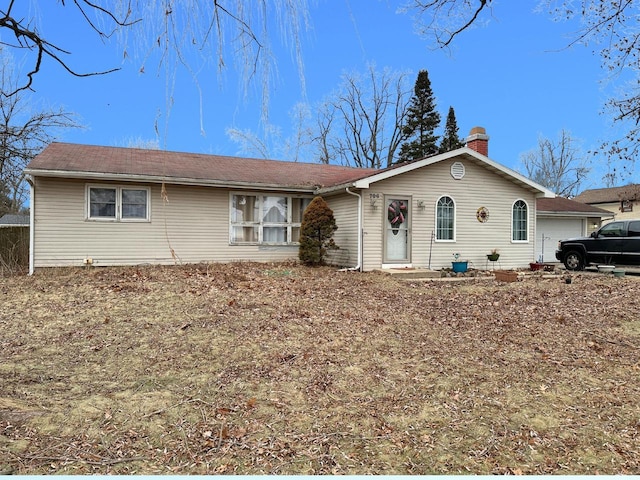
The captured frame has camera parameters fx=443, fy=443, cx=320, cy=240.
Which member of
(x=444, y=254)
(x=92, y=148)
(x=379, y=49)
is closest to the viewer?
(x=379, y=49)

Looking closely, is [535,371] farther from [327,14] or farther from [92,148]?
[92,148]

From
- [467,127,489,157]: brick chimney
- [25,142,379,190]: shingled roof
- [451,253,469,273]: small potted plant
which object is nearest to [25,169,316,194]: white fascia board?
[25,142,379,190]: shingled roof

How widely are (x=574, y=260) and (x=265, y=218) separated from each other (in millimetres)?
10445

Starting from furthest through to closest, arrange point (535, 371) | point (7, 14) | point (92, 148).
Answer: point (92, 148)
point (535, 371)
point (7, 14)

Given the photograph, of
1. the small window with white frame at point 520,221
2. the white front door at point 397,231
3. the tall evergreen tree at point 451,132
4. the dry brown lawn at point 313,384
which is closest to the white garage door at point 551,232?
the small window with white frame at point 520,221

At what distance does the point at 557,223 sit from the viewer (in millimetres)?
18578

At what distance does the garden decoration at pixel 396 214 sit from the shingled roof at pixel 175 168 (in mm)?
1418

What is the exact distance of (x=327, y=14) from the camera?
8.00 ft

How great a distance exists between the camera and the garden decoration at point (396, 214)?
12.8m

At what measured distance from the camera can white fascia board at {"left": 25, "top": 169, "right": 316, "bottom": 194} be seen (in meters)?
10.7

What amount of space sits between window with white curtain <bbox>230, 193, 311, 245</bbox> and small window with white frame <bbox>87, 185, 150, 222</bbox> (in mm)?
2503

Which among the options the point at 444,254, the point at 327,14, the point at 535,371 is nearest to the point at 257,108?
the point at 327,14

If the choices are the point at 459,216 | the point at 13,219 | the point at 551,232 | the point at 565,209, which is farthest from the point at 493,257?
the point at 13,219

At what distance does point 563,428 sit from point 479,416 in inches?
24.2
